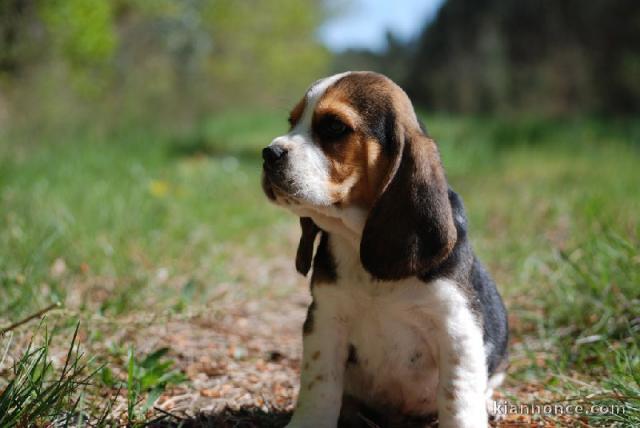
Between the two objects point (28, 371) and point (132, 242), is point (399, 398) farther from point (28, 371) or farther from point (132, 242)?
point (132, 242)

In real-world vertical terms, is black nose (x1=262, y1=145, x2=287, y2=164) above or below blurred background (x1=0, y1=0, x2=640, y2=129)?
below

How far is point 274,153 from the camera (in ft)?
9.04

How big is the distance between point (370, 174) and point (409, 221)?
0.27 meters

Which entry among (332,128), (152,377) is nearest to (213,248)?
(152,377)

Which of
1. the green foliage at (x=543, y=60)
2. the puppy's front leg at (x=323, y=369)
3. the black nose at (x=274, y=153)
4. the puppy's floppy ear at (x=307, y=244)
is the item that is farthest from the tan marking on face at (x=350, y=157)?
the green foliage at (x=543, y=60)

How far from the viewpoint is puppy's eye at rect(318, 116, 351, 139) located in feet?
9.30

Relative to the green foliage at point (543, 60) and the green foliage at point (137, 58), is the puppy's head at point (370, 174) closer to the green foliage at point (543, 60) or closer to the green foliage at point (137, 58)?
the green foliage at point (137, 58)

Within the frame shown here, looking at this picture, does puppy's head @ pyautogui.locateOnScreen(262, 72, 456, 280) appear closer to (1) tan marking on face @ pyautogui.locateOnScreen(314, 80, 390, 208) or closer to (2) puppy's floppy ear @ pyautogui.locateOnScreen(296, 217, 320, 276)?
(1) tan marking on face @ pyautogui.locateOnScreen(314, 80, 390, 208)

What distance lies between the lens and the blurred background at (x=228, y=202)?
374cm

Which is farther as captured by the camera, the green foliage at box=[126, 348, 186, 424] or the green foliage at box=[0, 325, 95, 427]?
the green foliage at box=[126, 348, 186, 424]

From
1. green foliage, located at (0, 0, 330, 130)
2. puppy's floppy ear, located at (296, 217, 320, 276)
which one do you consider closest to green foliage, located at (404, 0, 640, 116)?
green foliage, located at (0, 0, 330, 130)

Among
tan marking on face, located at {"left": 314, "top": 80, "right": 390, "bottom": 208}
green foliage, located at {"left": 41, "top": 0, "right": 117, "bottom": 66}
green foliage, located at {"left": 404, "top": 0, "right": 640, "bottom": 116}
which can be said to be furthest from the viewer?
green foliage, located at {"left": 404, "top": 0, "right": 640, "bottom": 116}

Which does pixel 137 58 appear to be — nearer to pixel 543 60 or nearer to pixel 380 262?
pixel 543 60

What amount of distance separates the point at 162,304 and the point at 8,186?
2938 millimetres
